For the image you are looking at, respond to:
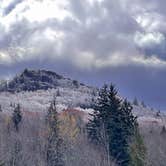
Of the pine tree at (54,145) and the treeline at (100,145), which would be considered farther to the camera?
the pine tree at (54,145)

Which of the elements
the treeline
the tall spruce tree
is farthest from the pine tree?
the tall spruce tree

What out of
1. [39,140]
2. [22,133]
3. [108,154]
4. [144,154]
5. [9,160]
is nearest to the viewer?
[144,154]

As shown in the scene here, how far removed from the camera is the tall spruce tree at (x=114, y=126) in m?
68.5

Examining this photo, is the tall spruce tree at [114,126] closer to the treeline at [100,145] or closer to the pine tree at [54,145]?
the treeline at [100,145]

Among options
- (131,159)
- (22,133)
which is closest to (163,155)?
(131,159)

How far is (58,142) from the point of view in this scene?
299ft

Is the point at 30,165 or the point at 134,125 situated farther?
the point at 30,165

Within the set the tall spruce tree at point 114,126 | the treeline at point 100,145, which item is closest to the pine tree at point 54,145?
the treeline at point 100,145

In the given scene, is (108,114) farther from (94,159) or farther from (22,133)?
(22,133)

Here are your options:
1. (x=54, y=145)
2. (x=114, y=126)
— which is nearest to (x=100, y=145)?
(x=114, y=126)

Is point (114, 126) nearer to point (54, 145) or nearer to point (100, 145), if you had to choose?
point (100, 145)

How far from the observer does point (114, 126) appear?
70.6 m

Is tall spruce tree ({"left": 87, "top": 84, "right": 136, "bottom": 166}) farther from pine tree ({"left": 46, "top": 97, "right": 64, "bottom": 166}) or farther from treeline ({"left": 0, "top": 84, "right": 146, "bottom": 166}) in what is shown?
pine tree ({"left": 46, "top": 97, "right": 64, "bottom": 166})

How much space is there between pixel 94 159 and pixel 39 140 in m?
30.8
